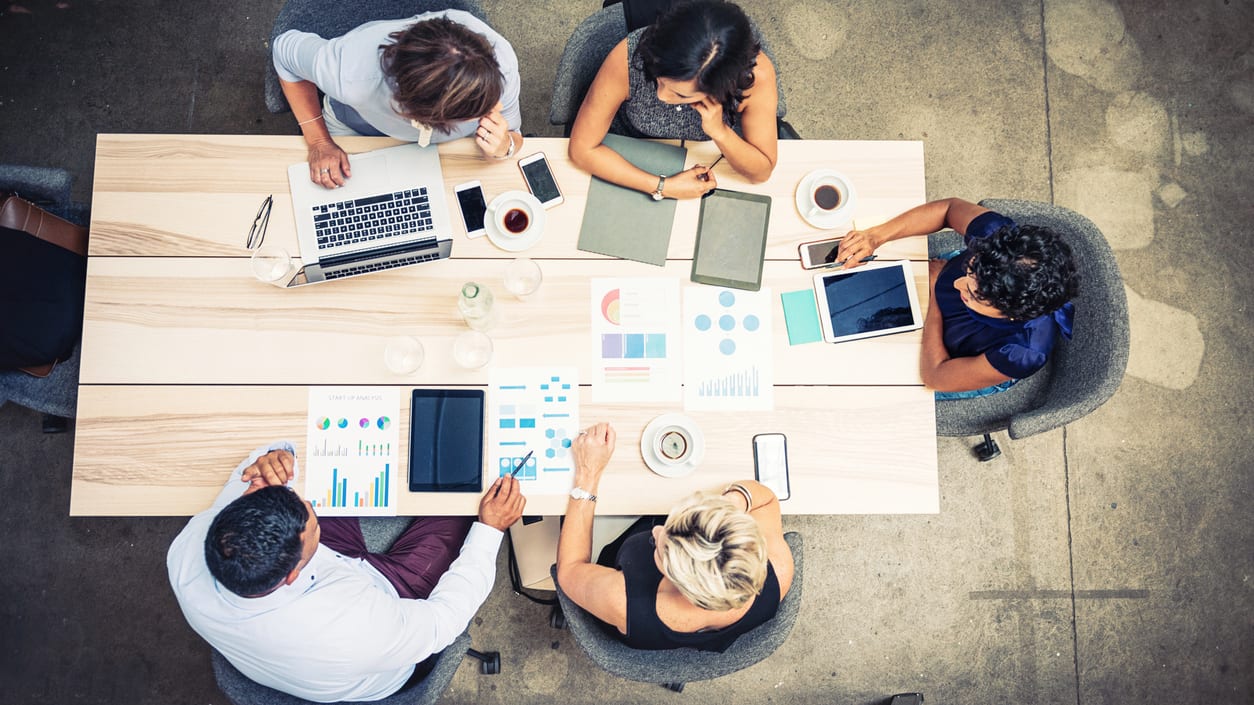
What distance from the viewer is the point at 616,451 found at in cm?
174

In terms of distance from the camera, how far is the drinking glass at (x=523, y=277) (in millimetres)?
1726

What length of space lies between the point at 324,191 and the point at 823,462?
1.42m

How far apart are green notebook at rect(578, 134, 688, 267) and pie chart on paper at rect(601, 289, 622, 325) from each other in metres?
0.10

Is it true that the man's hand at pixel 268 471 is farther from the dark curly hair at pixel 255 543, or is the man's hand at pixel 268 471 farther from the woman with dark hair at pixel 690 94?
the woman with dark hair at pixel 690 94

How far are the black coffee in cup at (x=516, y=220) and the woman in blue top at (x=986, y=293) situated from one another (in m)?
0.80

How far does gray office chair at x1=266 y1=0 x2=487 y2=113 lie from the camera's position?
1863mm

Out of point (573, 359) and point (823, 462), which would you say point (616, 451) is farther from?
point (823, 462)

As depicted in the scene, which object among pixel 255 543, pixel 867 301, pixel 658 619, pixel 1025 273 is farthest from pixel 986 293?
pixel 255 543

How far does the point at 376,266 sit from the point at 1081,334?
5.96 ft

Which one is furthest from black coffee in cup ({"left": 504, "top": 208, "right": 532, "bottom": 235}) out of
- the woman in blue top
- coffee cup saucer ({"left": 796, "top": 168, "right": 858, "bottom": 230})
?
the woman in blue top

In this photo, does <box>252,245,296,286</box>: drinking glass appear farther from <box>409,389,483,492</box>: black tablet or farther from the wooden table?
<box>409,389,483,492</box>: black tablet

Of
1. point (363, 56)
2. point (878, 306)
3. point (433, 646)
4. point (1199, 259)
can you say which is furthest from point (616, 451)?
point (1199, 259)

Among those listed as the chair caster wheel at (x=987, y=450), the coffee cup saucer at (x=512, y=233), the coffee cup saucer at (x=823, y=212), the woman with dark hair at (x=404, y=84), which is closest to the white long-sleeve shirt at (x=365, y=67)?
the woman with dark hair at (x=404, y=84)

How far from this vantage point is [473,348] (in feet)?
5.67
